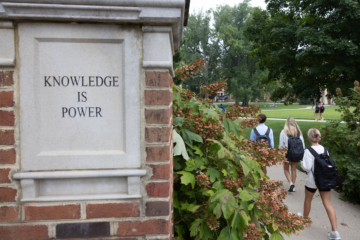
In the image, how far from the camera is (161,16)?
148 cm

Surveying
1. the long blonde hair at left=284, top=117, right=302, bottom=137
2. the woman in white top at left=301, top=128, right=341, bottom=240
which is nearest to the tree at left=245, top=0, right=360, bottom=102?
the long blonde hair at left=284, top=117, right=302, bottom=137

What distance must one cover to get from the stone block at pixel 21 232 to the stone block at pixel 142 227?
43cm

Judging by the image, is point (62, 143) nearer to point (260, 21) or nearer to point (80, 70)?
point (80, 70)

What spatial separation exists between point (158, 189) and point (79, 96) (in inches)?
27.6

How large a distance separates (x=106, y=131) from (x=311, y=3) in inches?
452

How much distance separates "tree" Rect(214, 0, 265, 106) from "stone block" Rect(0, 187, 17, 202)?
43315mm

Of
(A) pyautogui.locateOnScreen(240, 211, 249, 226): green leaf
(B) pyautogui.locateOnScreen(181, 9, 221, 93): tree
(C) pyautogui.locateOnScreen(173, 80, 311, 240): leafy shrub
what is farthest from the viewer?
(B) pyautogui.locateOnScreen(181, 9, 221, 93): tree

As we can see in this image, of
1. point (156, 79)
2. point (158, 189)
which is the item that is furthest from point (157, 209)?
point (156, 79)

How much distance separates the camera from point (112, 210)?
1535 mm

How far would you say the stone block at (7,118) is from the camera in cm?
145

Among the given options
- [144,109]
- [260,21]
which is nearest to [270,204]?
[144,109]

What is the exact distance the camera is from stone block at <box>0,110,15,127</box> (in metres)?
A: 1.45

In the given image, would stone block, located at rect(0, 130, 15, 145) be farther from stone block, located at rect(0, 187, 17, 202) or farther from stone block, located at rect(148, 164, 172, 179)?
stone block, located at rect(148, 164, 172, 179)

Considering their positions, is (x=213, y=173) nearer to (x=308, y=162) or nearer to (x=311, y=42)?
(x=308, y=162)
